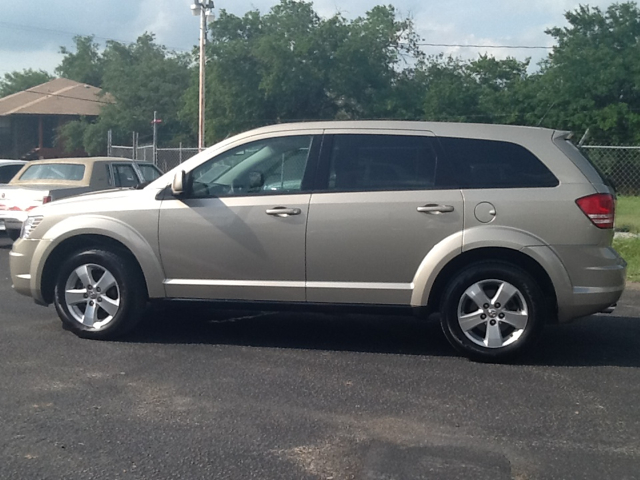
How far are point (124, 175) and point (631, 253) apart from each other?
8169 millimetres

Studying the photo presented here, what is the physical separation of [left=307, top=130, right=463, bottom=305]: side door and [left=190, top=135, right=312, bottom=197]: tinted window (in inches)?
9.5

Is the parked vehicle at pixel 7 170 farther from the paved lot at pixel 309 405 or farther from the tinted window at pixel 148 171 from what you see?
the paved lot at pixel 309 405

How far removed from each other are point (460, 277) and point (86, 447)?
304cm

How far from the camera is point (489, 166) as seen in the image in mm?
6332

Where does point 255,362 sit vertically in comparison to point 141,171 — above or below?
below

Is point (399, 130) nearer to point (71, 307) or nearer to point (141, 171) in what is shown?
point (71, 307)

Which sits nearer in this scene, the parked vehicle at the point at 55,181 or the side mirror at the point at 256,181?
the side mirror at the point at 256,181

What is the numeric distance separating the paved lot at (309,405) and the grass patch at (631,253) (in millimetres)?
3196

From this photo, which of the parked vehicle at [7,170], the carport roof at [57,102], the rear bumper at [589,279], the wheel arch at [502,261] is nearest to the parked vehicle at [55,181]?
the parked vehicle at [7,170]

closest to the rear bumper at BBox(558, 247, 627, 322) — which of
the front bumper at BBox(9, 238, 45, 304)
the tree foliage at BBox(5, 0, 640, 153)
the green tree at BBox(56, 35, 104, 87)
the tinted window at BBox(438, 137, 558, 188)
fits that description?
the tinted window at BBox(438, 137, 558, 188)

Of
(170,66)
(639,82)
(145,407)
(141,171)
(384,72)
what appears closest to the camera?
(145,407)

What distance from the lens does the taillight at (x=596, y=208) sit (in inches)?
239

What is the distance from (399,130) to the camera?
654 cm

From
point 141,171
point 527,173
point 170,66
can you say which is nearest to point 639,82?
point 141,171
